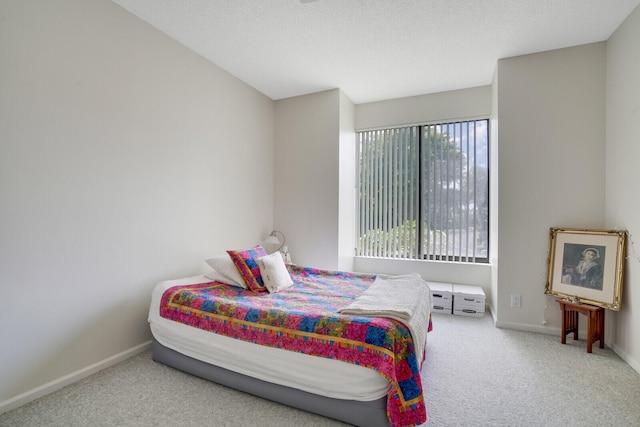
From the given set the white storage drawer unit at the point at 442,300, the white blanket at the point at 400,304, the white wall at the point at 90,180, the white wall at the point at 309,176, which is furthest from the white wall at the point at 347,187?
the white wall at the point at 90,180

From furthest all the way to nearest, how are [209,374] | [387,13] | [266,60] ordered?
[266,60] < [387,13] < [209,374]

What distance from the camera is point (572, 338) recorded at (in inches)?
113

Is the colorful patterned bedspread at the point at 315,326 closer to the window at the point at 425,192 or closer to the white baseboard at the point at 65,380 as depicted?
the white baseboard at the point at 65,380

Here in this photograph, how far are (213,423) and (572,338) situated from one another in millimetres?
3275

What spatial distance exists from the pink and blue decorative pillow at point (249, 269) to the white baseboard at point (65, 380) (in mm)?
1045

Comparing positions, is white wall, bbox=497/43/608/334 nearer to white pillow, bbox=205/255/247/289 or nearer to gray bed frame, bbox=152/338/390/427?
gray bed frame, bbox=152/338/390/427

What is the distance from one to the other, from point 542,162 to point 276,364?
3.15 metres

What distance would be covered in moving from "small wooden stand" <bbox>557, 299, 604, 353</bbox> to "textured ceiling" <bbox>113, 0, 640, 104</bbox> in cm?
246

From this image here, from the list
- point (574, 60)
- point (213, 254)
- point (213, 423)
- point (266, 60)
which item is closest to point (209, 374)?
point (213, 423)

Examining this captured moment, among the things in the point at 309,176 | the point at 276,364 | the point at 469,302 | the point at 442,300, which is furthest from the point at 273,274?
the point at 469,302

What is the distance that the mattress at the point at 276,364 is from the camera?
1603mm

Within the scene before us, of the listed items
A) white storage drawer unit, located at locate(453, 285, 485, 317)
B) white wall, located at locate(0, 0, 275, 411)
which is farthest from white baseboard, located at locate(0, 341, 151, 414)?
white storage drawer unit, located at locate(453, 285, 485, 317)

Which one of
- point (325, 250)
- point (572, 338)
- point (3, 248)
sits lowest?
point (572, 338)

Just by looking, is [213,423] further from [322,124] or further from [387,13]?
[322,124]
